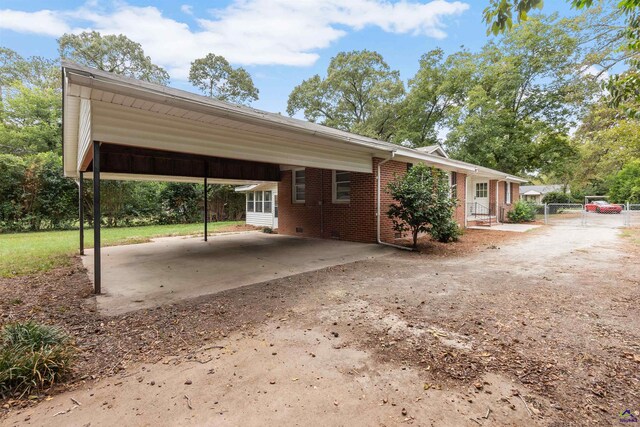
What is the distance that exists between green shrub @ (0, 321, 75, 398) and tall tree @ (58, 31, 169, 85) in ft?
83.7

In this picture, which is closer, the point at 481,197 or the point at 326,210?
the point at 326,210

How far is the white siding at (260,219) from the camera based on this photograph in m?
17.3

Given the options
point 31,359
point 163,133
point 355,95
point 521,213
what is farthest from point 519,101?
point 31,359

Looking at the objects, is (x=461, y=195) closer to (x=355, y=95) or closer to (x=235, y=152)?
(x=235, y=152)

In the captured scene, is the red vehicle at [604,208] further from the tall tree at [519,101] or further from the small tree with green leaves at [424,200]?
the small tree with green leaves at [424,200]

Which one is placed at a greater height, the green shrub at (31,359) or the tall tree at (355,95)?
the tall tree at (355,95)

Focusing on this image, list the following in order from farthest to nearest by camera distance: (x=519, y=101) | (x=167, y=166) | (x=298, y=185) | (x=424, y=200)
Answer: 1. (x=519, y=101)
2. (x=298, y=185)
3. (x=167, y=166)
4. (x=424, y=200)

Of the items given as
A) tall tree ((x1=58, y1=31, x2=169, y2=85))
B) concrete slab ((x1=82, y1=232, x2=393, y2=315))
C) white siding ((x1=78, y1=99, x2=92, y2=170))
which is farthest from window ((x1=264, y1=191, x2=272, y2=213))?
tall tree ((x1=58, y1=31, x2=169, y2=85))

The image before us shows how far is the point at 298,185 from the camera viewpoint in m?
12.2

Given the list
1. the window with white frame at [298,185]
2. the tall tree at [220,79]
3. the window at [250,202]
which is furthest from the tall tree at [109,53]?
the window with white frame at [298,185]

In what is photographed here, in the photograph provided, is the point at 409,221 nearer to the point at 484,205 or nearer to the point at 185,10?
the point at 185,10

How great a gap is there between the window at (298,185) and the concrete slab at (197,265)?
7.85 feet

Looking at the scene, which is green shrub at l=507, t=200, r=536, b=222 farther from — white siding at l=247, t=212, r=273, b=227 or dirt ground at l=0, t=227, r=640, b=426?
dirt ground at l=0, t=227, r=640, b=426

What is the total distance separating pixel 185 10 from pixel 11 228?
12.9 m
